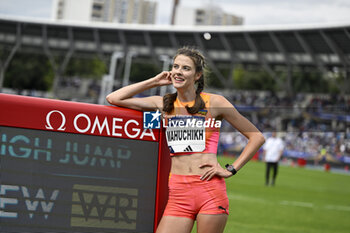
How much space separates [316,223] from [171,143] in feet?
24.9

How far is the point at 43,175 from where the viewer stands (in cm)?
392

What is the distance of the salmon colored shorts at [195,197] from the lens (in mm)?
4086

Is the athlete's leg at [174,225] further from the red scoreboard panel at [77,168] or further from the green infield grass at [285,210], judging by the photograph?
the green infield grass at [285,210]

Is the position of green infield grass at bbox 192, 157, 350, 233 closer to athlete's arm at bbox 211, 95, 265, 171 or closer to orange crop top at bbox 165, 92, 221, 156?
athlete's arm at bbox 211, 95, 265, 171

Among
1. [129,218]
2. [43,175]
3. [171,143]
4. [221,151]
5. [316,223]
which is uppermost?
[171,143]

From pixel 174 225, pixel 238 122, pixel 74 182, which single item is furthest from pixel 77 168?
pixel 238 122

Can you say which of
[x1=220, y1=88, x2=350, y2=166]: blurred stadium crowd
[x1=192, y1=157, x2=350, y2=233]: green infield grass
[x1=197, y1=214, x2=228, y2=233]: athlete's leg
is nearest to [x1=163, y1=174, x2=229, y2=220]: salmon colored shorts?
[x1=197, y1=214, x2=228, y2=233]: athlete's leg

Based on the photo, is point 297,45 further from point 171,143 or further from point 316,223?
point 171,143

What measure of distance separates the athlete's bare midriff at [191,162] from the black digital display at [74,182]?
229 millimetres

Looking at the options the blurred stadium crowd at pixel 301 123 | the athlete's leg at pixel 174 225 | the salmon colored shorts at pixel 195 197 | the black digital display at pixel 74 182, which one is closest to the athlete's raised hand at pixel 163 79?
the black digital display at pixel 74 182

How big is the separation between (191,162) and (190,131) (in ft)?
0.81

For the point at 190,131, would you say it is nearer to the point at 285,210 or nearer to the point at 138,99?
the point at 138,99

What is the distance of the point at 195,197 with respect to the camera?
409 cm

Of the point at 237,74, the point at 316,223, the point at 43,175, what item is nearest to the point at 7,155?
the point at 43,175
